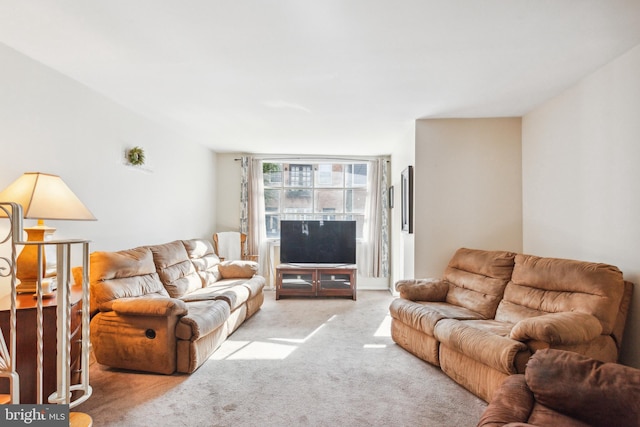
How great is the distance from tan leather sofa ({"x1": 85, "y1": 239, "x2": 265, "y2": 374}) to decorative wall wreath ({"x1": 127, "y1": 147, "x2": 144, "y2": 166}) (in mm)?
956

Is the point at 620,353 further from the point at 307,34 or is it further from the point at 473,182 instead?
the point at 307,34

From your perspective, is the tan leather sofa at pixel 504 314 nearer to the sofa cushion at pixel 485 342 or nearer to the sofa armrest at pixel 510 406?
the sofa cushion at pixel 485 342

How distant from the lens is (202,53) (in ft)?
8.62

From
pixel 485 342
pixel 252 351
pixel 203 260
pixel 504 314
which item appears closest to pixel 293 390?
pixel 252 351

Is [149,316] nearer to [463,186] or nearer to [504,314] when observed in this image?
[504,314]

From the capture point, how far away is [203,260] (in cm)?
482

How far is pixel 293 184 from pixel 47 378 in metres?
4.92

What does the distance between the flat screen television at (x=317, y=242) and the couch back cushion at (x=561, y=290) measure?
9.88ft

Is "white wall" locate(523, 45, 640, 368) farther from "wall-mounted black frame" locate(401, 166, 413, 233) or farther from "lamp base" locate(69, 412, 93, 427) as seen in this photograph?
"lamp base" locate(69, 412, 93, 427)

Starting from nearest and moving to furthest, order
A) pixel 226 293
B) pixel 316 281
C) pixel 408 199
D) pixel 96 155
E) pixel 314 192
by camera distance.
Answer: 1. pixel 96 155
2. pixel 226 293
3. pixel 408 199
4. pixel 316 281
5. pixel 314 192

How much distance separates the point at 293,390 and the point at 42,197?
2114 mm

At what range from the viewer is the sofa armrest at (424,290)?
12.4 feet

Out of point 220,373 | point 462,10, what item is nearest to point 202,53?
point 462,10

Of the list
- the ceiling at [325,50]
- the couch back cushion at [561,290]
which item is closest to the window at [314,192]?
the ceiling at [325,50]
